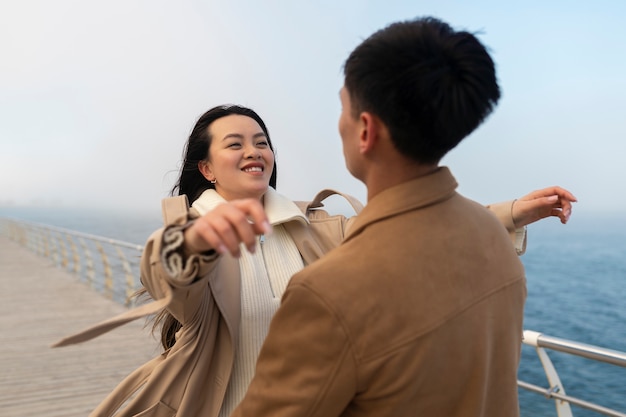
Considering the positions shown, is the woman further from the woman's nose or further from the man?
the man

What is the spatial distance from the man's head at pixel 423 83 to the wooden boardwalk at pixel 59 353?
3505 mm

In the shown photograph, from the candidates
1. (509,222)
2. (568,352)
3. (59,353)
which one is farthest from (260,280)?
(59,353)

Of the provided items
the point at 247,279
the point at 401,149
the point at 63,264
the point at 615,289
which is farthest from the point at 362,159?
the point at 615,289

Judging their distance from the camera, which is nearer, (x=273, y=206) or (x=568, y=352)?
(x=273, y=206)

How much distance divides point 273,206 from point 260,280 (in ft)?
0.73

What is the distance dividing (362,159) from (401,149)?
0.07 metres

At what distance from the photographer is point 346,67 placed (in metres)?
0.90

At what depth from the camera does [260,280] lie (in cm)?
159

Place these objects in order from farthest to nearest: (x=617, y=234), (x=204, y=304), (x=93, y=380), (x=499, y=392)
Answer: (x=617, y=234)
(x=93, y=380)
(x=204, y=304)
(x=499, y=392)

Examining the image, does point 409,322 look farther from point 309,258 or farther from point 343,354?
point 309,258

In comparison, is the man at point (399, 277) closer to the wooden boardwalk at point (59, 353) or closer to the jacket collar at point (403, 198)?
the jacket collar at point (403, 198)

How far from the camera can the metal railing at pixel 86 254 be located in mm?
6680

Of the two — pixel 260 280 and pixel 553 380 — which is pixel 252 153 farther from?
pixel 553 380

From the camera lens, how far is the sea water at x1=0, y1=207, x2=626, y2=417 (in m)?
15.8
